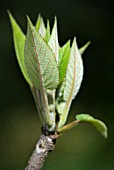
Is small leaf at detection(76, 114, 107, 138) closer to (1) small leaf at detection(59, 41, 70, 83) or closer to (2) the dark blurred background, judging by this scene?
(1) small leaf at detection(59, 41, 70, 83)

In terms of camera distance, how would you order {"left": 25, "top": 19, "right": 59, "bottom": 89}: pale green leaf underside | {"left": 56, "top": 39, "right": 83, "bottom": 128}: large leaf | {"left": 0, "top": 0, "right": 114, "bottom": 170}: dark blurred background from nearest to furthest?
{"left": 25, "top": 19, "right": 59, "bottom": 89}: pale green leaf underside < {"left": 56, "top": 39, "right": 83, "bottom": 128}: large leaf < {"left": 0, "top": 0, "right": 114, "bottom": 170}: dark blurred background

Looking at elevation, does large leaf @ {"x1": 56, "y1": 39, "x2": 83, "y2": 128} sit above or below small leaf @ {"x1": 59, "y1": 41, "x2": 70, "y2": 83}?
below

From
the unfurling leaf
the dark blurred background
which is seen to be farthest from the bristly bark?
the dark blurred background

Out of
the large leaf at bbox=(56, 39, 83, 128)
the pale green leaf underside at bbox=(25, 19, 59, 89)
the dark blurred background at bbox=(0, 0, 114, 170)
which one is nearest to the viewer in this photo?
the pale green leaf underside at bbox=(25, 19, 59, 89)

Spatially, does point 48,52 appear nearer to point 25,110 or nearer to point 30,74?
point 30,74

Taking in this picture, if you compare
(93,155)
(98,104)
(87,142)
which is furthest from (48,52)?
(98,104)

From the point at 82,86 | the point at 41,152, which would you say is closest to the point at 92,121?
the point at 41,152

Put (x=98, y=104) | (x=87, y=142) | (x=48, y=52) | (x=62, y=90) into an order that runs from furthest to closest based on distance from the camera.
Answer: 1. (x=98, y=104)
2. (x=87, y=142)
3. (x=62, y=90)
4. (x=48, y=52)

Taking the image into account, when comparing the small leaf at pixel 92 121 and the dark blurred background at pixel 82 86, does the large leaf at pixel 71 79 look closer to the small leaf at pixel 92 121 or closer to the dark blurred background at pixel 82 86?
the small leaf at pixel 92 121

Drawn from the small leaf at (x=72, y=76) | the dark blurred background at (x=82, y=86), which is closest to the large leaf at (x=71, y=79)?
the small leaf at (x=72, y=76)
